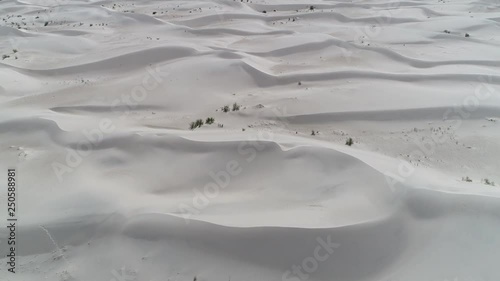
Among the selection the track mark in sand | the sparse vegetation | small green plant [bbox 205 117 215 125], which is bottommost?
the track mark in sand

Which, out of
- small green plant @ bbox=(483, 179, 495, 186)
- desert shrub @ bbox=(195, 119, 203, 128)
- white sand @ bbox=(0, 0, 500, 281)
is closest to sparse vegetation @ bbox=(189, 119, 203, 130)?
desert shrub @ bbox=(195, 119, 203, 128)

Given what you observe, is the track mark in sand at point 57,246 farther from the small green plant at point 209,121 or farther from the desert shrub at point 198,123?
the small green plant at point 209,121

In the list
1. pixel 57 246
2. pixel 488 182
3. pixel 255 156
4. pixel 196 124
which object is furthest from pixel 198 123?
pixel 488 182

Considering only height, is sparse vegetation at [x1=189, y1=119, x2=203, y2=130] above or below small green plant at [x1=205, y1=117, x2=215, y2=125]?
below

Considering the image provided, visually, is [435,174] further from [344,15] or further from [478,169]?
[344,15]

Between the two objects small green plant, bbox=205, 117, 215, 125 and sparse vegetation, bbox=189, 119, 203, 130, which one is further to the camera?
small green plant, bbox=205, 117, 215, 125

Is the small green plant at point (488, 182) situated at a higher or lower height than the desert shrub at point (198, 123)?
lower

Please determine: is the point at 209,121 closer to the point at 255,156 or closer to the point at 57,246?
the point at 255,156

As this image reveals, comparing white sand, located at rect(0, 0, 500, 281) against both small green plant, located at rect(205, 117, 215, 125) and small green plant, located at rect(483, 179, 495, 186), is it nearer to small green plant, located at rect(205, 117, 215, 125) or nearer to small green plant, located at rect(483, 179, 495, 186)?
small green plant, located at rect(483, 179, 495, 186)

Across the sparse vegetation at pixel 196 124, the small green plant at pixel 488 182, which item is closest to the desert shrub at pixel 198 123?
the sparse vegetation at pixel 196 124
